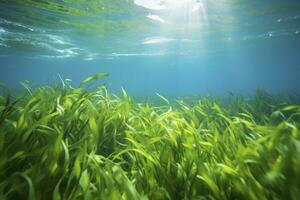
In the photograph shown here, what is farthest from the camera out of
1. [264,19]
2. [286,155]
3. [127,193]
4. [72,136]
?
[264,19]

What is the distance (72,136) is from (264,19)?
1969 cm

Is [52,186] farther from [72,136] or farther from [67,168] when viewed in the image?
[72,136]

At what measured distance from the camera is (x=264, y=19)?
18422mm

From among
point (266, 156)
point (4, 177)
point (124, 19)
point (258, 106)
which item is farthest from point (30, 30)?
point (266, 156)

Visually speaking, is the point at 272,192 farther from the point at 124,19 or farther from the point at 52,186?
the point at 124,19

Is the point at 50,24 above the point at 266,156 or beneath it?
above

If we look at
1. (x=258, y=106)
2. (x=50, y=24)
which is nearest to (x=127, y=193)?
(x=258, y=106)

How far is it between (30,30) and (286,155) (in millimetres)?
21530

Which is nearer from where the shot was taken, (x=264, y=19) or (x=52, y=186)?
(x=52, y=186)

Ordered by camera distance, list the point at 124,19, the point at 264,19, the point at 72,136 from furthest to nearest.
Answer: the point at 264,19, the point at 124,19, the point at 72,136

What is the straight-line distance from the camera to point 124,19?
54.1 ft

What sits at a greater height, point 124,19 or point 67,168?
point 124,19

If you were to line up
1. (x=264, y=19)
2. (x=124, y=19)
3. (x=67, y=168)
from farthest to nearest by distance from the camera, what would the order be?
(x=264, y=19)
(x=124, y=19)
(x=67, y=168)

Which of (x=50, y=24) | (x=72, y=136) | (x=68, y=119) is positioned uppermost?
(x=50, y=24)
